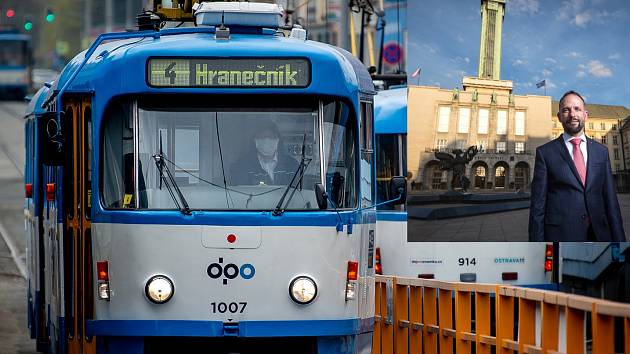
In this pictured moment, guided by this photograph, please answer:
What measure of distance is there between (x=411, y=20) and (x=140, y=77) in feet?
21.6

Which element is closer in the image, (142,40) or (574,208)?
(142,40)

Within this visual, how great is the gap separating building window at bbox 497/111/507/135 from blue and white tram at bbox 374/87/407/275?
2.57 meters

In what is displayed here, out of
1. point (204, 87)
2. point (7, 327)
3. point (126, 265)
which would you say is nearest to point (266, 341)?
point (126, 265)

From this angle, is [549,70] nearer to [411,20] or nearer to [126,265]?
[411,20]

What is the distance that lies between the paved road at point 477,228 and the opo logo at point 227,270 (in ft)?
20.5

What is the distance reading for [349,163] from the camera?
11.3 meters

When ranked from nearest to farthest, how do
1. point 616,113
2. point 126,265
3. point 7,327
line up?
1. point 126,265
2. point 616,113
3. point 7,327

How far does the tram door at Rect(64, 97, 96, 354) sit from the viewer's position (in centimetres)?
1138

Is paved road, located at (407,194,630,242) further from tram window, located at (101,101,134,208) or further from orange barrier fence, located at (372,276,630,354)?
tram window, located at (101,101,134,208)

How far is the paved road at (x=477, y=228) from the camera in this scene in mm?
16703

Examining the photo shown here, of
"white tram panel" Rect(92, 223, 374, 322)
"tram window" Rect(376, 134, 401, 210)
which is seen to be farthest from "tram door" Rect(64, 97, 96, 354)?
"tram window" Rect(376, 134, 401, 210)

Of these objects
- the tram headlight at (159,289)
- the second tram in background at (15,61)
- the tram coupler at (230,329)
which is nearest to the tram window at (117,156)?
the tram headlight at (159,289)

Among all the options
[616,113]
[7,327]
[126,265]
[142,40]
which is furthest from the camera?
[7,327]

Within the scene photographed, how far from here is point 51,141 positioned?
37.6 ft
